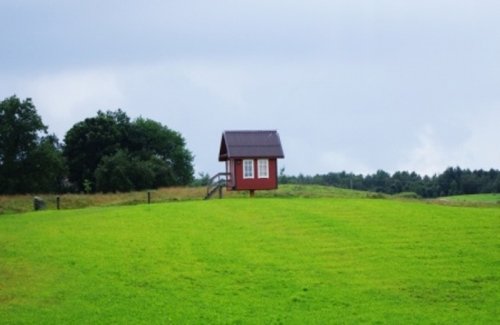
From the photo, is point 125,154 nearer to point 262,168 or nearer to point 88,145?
point 88,145

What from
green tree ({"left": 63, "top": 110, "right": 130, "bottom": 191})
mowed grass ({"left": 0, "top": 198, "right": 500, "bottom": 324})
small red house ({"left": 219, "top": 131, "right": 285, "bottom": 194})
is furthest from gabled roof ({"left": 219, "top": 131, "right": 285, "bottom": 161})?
green tree ({"left": 63, "top": 110, "right": 130, "bottom": 191})

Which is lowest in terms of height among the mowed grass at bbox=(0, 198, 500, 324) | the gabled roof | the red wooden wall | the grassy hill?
the mowed grass at bbox=(0, 198, 500, 324)

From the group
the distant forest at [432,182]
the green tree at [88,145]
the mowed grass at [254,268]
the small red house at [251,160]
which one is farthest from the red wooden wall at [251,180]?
the distant forest at [432,182]

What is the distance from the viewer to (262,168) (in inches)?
2000

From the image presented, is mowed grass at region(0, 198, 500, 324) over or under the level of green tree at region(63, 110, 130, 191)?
under

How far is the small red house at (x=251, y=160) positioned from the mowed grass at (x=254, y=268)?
15.5 metres

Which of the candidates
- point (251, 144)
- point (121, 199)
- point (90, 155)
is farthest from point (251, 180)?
point (90, 155)

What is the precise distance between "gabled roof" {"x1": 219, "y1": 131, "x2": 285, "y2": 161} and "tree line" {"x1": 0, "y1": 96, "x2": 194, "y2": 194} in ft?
72.0

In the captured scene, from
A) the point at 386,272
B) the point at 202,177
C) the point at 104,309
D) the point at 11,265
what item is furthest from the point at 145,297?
the point at 202,177

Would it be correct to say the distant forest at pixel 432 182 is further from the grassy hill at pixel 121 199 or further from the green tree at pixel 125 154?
the grassy hill at pixel 121 199

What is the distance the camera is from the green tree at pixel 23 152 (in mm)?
67062

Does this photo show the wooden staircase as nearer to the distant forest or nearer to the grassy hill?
the grassy hill

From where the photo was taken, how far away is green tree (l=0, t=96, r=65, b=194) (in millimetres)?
67062

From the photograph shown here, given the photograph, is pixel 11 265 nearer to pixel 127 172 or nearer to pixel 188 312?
pixel 188 312
